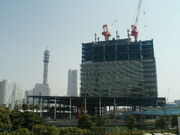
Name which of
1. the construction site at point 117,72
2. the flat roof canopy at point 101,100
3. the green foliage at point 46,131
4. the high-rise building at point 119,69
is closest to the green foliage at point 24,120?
the green foliage at point 46,131

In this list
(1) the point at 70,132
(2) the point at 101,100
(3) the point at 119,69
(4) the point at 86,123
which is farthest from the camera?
(3) the point at 119,69

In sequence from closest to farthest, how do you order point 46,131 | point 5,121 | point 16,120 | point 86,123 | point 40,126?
point 46,131 → point 40,126 → point 5,121 → point 16,120 → point 86,123

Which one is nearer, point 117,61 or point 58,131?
point 58,131

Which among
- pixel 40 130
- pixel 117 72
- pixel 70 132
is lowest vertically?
pixel 70 132

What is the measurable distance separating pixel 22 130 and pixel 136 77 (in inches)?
5593

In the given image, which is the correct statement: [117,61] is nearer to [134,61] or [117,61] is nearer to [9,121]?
[134,61]

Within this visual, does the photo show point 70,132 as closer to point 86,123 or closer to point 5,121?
point 86,123

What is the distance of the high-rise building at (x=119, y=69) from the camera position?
178 meters

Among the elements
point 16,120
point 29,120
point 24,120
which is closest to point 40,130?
point 29,120

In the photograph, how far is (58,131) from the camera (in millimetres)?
52031

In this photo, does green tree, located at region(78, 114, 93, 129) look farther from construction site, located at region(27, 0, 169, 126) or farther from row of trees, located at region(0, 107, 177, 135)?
construction site, located at region(27, 0, 169, 126)

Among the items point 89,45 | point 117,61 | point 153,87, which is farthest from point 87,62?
point 153,87

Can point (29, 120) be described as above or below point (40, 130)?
above

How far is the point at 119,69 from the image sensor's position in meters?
186
